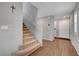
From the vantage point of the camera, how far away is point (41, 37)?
2.89 m

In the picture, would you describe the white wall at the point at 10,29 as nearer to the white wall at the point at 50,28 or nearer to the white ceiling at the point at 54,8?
the white ceiling at the point at 54,8

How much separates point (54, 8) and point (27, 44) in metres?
1.27

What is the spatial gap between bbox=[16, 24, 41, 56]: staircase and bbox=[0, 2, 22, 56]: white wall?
12 cm

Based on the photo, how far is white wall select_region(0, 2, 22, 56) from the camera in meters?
2.43

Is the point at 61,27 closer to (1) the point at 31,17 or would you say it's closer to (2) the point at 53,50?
(2) the point at 53,50

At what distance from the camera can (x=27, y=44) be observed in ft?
8.51

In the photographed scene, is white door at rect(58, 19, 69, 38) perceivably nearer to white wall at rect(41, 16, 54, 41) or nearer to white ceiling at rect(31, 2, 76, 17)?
white wall at rect(41, 16, 54, 41)

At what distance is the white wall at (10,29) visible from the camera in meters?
2.43

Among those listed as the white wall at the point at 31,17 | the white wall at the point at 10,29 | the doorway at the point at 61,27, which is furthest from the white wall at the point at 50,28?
the white wall at the point at 10,29

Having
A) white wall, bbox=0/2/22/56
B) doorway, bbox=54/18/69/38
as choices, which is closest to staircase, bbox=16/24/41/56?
white wall, bbox=0/2/22/56

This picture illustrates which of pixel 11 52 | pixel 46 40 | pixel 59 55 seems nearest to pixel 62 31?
pixel 46 40

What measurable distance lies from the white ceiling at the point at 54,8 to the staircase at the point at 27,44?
0.58 metres


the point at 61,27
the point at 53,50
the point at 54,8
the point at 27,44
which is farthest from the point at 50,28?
the point at 27,44

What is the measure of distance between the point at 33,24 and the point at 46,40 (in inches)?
26.3
